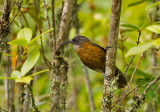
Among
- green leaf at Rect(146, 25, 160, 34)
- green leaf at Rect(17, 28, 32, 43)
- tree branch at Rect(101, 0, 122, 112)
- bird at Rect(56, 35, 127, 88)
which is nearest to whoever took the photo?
green leaf at Rect(146, 25, 160, 34)

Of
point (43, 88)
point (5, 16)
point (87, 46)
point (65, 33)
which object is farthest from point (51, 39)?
point (43, 88)

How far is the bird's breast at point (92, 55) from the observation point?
8.71ft

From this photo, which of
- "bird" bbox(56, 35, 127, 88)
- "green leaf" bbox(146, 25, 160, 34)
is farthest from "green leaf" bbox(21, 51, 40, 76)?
"bird" bbox(56, 35, 127, 88)

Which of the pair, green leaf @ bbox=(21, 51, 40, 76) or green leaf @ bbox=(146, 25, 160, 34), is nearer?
green leaf @ bbox=(146, 25, 160, 34)

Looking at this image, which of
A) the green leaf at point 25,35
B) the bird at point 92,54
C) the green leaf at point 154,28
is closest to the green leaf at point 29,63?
the green leaf at point 25,35

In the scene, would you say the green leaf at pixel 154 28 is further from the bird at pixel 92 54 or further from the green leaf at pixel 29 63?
the bird at pixel 92 54

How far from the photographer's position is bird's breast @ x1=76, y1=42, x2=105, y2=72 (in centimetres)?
266

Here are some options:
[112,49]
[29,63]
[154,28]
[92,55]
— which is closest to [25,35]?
[29,63]

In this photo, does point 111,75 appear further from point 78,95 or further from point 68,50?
point 78,95

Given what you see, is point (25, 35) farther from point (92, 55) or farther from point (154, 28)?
point (92, 55)

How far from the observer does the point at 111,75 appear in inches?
70.6

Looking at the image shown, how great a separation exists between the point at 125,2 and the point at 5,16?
3.46 ft

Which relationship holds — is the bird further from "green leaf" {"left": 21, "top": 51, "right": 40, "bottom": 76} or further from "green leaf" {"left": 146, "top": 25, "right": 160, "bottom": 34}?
"green leaf" {"left": 146, "top": 25, "right": 160, "bottom": 34}

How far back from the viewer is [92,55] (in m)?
2.69
